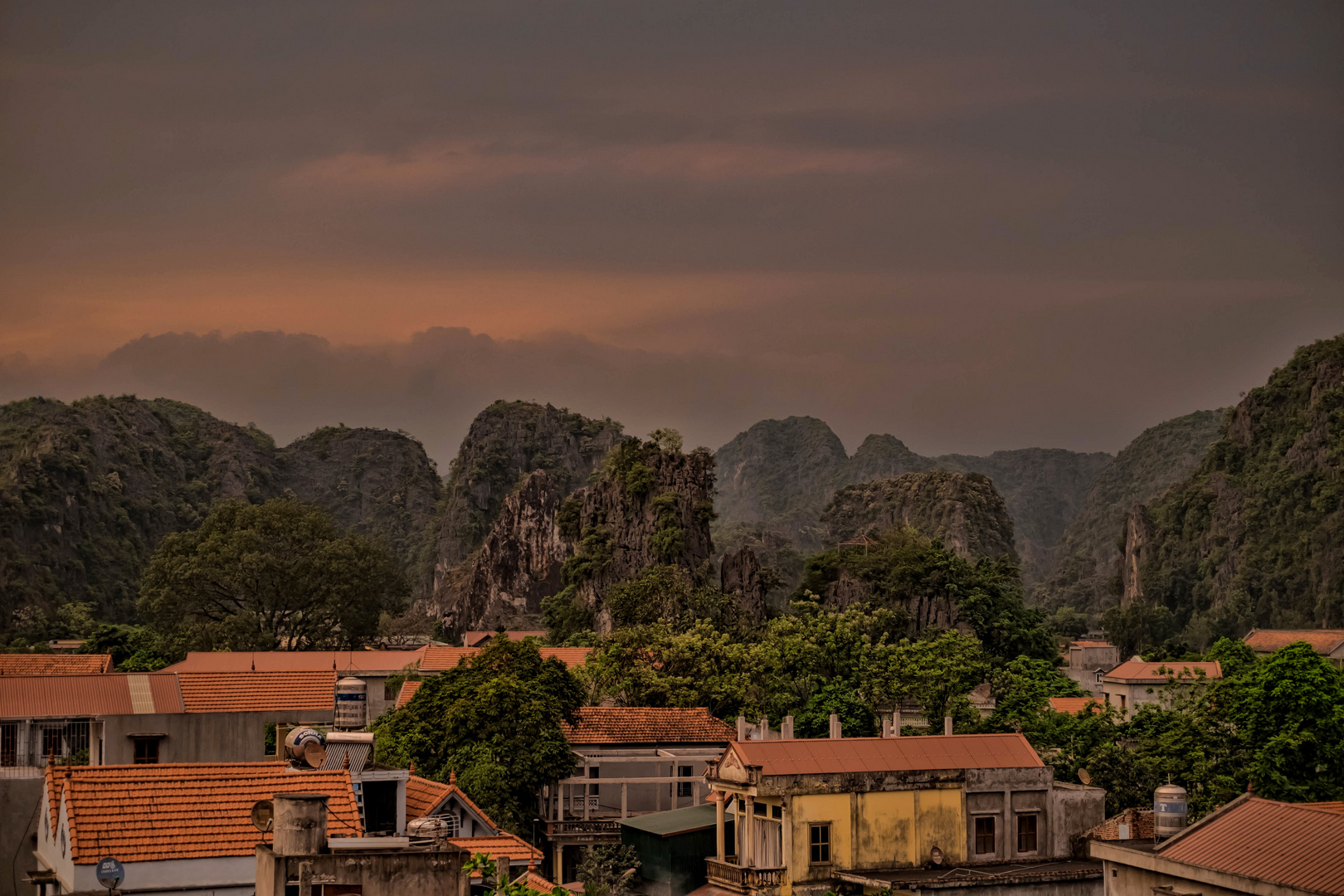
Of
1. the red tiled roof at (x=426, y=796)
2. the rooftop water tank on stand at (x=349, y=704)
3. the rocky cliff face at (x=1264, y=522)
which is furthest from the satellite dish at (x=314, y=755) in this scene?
the rocky cliff face at (x=1264, y=522)

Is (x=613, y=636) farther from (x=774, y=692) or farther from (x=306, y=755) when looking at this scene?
(x=306, y=755)

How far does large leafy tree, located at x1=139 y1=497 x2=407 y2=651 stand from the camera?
7288 centimetres

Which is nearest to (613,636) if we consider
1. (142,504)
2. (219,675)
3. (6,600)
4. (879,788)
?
(219,675)

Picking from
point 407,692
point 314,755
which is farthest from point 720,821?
point 407,692

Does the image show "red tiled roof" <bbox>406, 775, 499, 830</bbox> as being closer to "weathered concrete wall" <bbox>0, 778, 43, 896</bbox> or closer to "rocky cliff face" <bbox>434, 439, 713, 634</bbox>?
"weathered concrete wall" <bbox>0, 778, 43, 896</bbox>

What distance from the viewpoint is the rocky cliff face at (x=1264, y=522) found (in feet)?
310

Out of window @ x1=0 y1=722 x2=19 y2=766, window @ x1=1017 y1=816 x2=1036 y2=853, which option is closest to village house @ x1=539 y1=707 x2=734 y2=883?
window @ x1=1017 y1=816 x2=1036 y2=853

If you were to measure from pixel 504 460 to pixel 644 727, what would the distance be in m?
84.4

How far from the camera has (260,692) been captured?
37375 millimetres

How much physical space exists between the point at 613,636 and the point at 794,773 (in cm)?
1908

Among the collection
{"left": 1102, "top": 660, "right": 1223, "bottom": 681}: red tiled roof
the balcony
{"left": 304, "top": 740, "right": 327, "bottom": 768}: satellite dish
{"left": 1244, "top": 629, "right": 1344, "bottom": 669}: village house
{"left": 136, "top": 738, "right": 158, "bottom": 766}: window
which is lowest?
the balcony

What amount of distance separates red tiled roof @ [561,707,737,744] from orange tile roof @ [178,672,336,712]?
6.25m

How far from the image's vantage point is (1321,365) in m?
102

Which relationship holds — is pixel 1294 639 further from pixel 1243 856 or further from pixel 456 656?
pixel 1243 856
